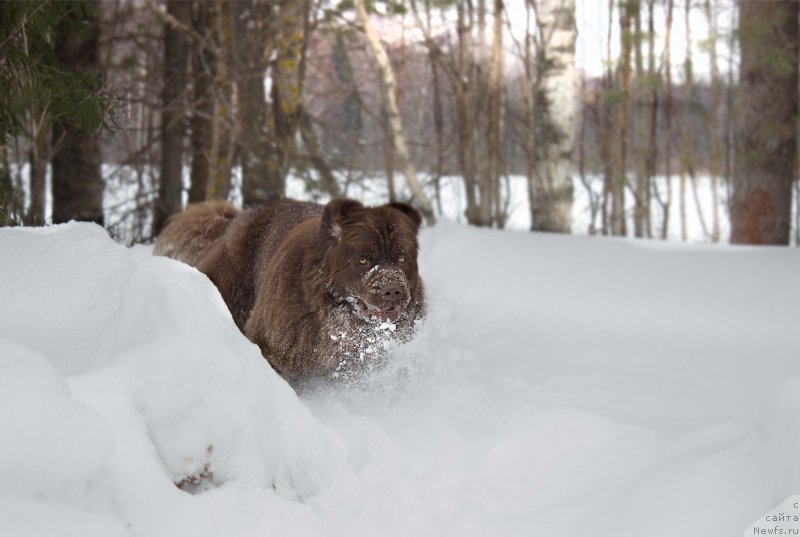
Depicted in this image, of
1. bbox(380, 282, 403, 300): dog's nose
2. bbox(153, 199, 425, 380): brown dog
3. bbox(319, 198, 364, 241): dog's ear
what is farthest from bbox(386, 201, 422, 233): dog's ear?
bbox(380, 282, 403, 300): dog's nose

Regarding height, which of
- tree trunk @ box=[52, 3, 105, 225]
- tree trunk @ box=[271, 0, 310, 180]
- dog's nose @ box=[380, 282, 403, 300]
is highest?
tree trunk @ box=[271, 0, 310, 180]

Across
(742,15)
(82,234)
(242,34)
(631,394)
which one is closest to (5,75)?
(82,234)

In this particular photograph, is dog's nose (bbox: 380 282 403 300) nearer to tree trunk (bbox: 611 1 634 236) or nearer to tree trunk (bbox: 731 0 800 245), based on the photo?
tree trunk (bbox: 731 0 800 245)

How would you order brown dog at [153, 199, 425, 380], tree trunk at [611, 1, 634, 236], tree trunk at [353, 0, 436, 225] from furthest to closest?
tree trunk at [611, 1, 634, 236], tree trunk at [353, 0, 436, 225], brown dog at [153, 199, 425, 380]

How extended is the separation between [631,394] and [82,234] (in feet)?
12.0

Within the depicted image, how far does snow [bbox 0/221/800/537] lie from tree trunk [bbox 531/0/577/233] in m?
5.27

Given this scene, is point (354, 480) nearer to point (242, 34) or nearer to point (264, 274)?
point (264, 274)

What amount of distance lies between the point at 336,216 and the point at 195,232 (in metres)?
2.18

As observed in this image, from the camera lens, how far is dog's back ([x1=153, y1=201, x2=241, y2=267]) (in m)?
6.45

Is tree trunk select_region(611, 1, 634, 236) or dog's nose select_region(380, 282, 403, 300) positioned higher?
tree trunk select_region(611, 1, 634, 236)

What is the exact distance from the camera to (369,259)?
4.84m

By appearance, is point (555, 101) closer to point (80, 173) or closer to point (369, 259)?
point (369, 259)

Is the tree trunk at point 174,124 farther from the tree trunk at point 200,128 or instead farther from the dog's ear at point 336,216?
the dog's ear at point 336,216

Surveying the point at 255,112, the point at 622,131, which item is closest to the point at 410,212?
the point at 255,112
